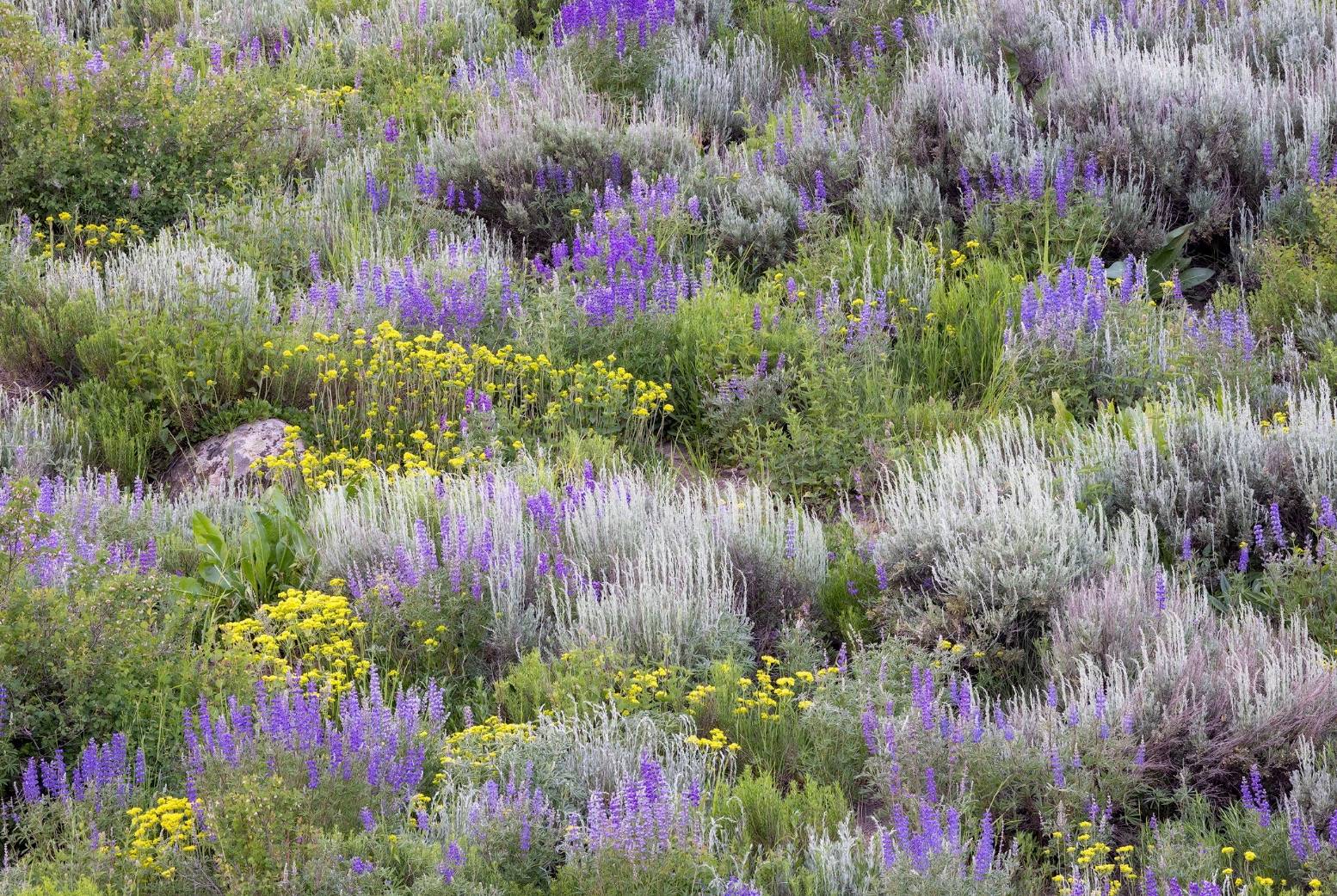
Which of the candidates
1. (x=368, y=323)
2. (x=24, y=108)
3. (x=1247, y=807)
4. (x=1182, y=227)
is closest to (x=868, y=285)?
(x=1182, y=227)

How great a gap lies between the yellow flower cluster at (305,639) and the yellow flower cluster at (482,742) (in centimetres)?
38

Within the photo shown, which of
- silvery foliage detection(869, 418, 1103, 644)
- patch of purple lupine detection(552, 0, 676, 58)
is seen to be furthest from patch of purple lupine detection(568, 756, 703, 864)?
patch of purple lupine detection(552, 0, 676, 58)

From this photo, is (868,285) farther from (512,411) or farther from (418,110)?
(418,110)

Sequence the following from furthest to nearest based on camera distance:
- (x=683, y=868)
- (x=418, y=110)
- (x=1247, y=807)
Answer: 1. (x=418, y=110)
2. (x=1247, y=807)
3. (x=683, y=868)

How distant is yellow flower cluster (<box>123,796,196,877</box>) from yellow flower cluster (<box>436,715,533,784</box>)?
0.66 meters

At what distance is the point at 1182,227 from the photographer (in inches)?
299

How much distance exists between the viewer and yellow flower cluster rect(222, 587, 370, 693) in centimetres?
450

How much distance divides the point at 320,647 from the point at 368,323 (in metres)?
2.59

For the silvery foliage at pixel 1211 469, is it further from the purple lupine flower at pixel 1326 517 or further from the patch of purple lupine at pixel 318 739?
the patch of purple lupine at pixel 318 739

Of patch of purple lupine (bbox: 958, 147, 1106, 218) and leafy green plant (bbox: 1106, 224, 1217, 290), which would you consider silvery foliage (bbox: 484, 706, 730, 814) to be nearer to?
patch of purple lupine (bbox: 958, 147, 1106, 218)

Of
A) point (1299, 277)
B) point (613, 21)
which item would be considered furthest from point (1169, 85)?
point (613, 21)

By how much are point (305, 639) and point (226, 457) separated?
1.67m

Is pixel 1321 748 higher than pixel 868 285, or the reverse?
pixel 868 285

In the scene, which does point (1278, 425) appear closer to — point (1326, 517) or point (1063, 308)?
point (1326, 517)
